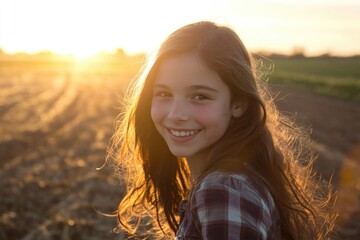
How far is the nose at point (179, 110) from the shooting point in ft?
6.91

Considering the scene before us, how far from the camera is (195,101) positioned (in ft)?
6.86

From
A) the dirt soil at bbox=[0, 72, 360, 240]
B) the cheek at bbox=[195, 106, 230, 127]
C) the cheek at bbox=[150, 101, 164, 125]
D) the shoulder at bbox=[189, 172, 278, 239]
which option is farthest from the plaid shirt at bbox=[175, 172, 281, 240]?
the dirt soil at bbox=[0, 72, 360, 240]

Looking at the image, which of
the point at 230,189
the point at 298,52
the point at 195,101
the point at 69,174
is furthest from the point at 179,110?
the point at 298,52

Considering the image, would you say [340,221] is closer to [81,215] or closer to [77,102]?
[81,215]

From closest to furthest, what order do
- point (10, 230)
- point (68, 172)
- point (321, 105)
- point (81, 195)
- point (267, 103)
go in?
point (267, 103) → point (10, 230) → point (81, 195) → point (68, 172) → point (321, 105)

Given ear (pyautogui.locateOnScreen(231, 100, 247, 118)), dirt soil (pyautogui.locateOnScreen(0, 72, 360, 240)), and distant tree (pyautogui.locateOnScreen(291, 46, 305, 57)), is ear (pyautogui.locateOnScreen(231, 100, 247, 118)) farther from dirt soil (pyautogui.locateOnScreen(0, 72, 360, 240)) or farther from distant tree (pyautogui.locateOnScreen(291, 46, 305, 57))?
distant tree (pyautogui.locateOnScreen(291, 46, 305, 57))

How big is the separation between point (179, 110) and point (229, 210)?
24.4 inches

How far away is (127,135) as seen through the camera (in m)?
2.71

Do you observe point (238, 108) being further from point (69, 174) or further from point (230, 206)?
point (69, 174)

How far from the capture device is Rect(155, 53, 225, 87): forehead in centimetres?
208

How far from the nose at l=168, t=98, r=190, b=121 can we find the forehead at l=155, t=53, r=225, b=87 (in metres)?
0.08

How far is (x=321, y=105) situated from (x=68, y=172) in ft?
53.8

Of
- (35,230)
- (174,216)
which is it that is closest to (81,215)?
(35,230)

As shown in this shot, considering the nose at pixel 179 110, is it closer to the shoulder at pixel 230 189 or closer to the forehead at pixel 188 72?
the forehead at pixel 188 72
